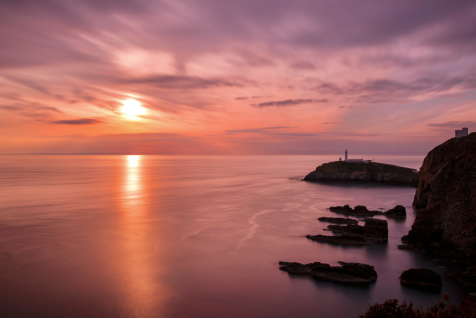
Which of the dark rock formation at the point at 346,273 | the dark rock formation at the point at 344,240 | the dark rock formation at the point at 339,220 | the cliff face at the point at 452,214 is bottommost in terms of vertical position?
the dark rock formation at the point at 346,273

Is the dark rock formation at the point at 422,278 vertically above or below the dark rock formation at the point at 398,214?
below

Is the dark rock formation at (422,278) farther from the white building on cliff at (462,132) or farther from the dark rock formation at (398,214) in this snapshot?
the white building on cliff at (462,132)

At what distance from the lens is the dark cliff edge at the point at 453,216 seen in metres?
23.9

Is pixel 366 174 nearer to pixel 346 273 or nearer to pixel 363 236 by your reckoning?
pixel 363 236

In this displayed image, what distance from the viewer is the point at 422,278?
19750 mm

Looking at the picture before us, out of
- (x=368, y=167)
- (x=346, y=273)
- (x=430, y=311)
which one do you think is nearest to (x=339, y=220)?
(x=346, y=273)

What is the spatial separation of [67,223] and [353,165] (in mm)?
91196

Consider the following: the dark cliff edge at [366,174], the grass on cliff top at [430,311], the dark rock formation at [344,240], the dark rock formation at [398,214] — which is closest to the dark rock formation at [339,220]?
the dark rock formation at [344,240]

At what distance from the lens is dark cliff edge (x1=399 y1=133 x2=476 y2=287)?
78.4ft

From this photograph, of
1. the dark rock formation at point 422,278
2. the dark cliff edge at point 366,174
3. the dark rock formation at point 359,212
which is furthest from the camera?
the dark cliff edge at point 366,174

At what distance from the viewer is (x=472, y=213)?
2427 centimetres

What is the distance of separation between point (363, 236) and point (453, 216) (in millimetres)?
8269

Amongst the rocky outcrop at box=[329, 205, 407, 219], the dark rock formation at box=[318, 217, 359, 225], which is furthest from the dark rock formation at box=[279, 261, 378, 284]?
the rocky outcrop at box=[329, 205, 407, 219]

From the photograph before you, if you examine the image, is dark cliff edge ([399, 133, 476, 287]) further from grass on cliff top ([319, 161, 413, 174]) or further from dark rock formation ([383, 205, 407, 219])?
grass on cliff top ([319, 161, 413, 174])
